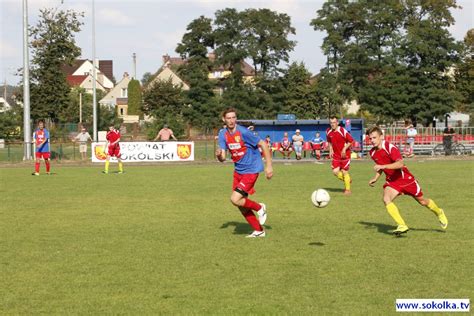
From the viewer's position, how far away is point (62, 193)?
18984 mm

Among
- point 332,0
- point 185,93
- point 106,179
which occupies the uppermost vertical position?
point 332,0

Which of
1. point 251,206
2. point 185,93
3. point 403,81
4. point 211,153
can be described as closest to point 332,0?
point 403,81

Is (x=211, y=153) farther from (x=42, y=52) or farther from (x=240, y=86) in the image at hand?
(x=240, y=86)

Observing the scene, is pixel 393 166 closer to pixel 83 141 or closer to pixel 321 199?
pixel 321 199

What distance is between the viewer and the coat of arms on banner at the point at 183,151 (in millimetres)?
37719

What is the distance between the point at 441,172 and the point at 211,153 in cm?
1826

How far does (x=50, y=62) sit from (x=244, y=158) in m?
49.8

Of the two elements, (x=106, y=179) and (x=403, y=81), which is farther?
(x=403, y=81)

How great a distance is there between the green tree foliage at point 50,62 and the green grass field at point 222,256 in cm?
4178

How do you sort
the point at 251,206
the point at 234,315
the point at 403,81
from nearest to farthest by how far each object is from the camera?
the point at 234,315, the point at 251,206, the point at 403,81

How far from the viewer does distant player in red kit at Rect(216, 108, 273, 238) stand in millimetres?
10695

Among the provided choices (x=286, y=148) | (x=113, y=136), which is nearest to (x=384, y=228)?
(x=113, y=136)

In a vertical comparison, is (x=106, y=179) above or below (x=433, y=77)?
below

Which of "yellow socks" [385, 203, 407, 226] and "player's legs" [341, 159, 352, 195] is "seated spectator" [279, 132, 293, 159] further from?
"yellow socks" [385, 203, 407, 226]
